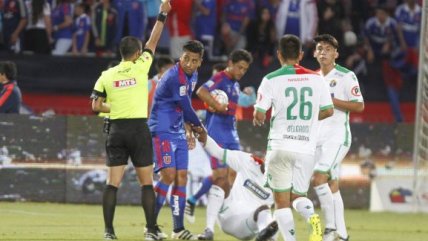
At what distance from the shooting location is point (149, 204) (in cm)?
1493

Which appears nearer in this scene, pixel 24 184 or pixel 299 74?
pixel 299 74

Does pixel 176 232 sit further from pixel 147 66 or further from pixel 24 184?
pixel 24 184

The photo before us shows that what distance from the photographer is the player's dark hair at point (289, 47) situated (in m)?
13.5

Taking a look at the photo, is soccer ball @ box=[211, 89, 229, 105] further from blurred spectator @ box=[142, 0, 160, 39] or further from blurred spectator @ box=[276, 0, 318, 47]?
blurred spectator @ box=[276, 0, 318, 47]

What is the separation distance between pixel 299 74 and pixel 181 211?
301 centimetres

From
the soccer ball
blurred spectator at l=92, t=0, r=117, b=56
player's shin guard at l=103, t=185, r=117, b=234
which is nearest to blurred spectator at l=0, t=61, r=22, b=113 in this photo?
blurred spectator at l=92, t=0, r=117, b=56

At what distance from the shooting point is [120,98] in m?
14.8

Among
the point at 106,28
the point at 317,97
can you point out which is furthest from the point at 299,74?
the point at 106,28

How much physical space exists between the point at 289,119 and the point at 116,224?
16.5ft

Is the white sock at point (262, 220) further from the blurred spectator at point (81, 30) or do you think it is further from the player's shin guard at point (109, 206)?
the blurred spectator at point (81, 30)

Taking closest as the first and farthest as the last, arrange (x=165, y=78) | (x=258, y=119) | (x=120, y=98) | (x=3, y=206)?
(x=258, y=119) < (x=120, y=98) < (x=165, y=78) < (x=3, y=206)

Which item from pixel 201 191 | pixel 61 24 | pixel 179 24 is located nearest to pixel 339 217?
pixel 201 191

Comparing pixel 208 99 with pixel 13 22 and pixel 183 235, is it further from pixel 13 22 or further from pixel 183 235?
pixel 13 22

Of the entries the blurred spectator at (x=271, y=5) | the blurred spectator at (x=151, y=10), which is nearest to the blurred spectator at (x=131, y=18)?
the blurred spectator at (x=151, y=10)
